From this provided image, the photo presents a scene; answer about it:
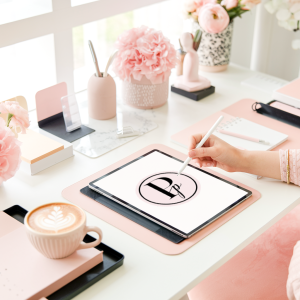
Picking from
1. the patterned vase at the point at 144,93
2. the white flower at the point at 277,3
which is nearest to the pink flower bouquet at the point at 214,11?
the white flower at the point at 277,3

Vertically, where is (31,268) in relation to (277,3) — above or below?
below

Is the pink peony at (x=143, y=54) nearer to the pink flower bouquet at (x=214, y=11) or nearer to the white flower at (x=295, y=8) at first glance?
the pink flower bouquet at (x=214, y=11)

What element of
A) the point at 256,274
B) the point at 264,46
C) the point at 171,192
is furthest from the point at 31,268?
the point at 264,46

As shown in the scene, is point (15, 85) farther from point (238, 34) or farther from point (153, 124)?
point (238, 34)

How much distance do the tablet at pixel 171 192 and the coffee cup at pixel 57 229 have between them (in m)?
0.19

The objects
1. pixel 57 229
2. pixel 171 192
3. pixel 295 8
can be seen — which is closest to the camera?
pixel 57 229

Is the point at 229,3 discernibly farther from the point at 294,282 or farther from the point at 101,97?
the point at 294,282

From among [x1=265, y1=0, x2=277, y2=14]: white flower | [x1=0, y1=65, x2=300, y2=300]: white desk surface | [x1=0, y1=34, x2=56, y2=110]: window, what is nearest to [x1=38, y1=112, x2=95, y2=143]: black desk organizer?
[x1=0, y1=65, x2=300, y2=300]: white desk surface

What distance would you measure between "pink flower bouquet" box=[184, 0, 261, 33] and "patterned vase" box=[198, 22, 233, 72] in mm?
62

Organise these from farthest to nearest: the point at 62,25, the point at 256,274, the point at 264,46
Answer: the point at 264,46
the point at 62,25
the point at 256,274

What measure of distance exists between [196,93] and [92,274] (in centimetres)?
84

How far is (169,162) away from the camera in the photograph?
109 centimetres

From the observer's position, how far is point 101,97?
4.16ft

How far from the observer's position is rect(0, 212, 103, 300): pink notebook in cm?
71
